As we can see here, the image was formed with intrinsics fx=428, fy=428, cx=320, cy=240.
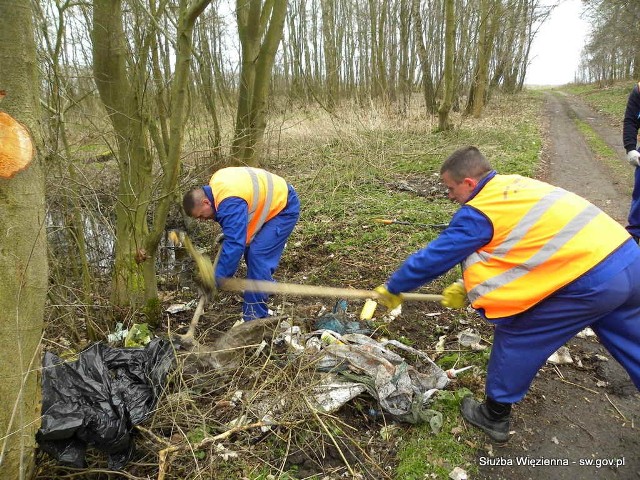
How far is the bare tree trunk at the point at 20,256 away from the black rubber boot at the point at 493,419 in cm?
225

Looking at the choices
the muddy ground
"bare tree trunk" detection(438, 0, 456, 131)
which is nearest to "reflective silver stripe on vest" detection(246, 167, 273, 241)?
the muddy ground

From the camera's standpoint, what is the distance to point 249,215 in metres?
3.72

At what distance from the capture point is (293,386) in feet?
8.61

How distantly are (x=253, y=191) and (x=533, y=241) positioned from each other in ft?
7.46

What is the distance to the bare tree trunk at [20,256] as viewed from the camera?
1531 mm

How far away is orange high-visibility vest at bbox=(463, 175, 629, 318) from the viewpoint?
6.72 ft

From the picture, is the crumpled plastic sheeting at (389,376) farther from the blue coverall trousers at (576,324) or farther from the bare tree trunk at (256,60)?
the bare tree trunk at (256,60)

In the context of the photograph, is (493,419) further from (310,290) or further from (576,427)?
(310,290)

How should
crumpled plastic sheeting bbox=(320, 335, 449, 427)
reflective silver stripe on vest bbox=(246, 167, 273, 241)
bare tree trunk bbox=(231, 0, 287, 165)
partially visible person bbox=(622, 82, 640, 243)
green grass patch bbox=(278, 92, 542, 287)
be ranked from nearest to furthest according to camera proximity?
crumpled plastic sheeting bbox=(320, 335, 449, 427)
reflective silver stripe on vest bbox=(246, 167, 273, 241)
partially visible person bbox=(622, 82, 640, 243)
green grass patch bbox=(278, 92, 542, 287)
bare tree trunk bbox=(231, 0, 287, 165)

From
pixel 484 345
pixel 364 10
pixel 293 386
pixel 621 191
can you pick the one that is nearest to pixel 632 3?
pixel 364 10

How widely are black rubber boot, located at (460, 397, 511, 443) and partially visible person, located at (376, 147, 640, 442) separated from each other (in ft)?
0.05

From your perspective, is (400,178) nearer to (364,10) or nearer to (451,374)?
(451,374)

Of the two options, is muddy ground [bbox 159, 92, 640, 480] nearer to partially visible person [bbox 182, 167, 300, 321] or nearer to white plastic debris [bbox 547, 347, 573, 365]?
white plastic debris [bbox 547, 347, 573, 365]

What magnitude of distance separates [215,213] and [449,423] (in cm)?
233
